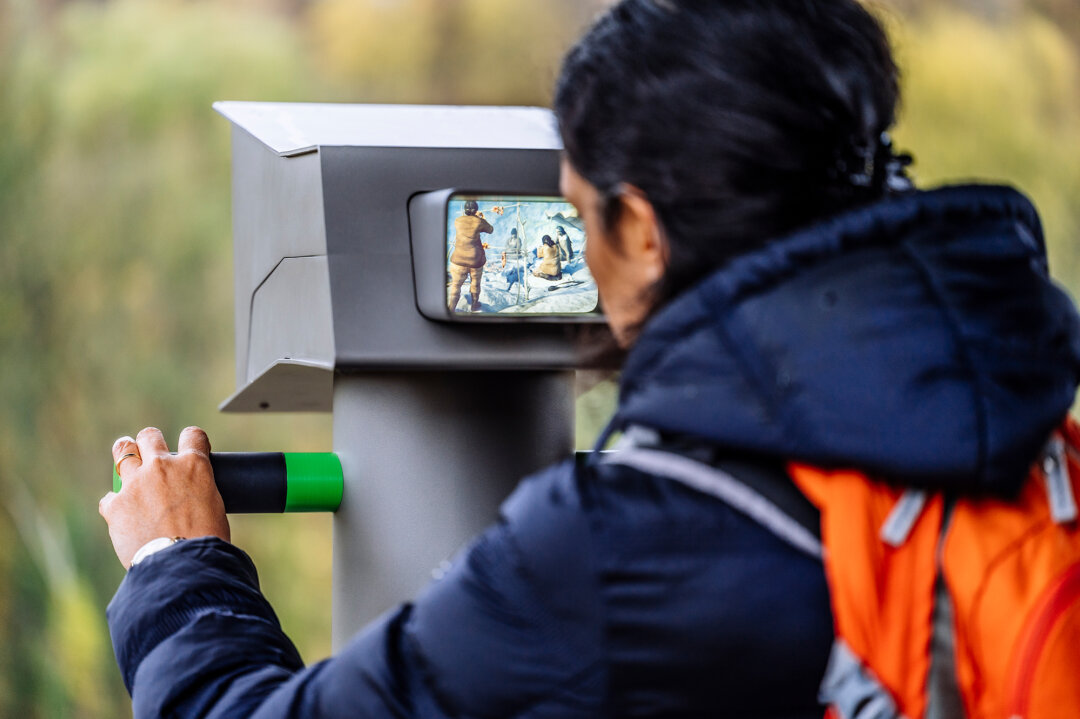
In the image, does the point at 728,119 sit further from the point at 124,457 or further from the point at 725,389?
the point at 124,457

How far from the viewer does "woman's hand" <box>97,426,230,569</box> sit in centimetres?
63

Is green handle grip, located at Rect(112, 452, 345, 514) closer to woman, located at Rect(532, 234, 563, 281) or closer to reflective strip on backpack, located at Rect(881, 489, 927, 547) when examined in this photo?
woman, located at Rect(532, 234, 563, 281)

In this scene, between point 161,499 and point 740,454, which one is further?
point 161,499

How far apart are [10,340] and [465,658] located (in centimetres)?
242

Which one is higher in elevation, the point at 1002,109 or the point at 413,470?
the point at 1002,109

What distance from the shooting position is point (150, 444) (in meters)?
0.68

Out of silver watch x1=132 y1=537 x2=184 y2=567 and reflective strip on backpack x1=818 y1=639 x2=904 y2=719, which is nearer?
reflective strip on backpack x1=818 y1=639 x2=904 y2=719

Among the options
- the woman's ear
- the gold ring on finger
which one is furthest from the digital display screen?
the gold ring on finger

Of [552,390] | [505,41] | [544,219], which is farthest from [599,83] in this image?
[505,41]

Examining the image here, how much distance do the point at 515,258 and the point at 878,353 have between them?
0.26 meters

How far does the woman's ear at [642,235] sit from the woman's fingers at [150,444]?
0.30 m

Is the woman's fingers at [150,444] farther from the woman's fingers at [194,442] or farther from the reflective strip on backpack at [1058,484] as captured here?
the reflective strip on backpack at [1058,484]

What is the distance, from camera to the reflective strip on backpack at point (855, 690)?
1.49 ft

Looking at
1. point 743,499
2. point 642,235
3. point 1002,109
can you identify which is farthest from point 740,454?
point 1002,109
